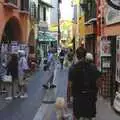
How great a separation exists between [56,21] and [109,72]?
63.2 m

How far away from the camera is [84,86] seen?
31.7ft

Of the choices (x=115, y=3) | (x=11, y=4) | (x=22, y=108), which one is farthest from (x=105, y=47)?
(x=11, y=4)

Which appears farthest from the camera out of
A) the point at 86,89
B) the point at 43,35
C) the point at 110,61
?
the point at 43,35

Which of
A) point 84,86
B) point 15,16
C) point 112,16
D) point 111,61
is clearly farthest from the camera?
point 15,16

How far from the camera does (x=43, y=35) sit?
5788 cm

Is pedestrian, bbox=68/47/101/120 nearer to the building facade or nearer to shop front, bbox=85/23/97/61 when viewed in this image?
the building facade

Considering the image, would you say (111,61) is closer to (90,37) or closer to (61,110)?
(61,110)

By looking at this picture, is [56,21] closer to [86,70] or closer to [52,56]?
[52,56]

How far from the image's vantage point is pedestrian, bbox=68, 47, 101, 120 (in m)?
9.62

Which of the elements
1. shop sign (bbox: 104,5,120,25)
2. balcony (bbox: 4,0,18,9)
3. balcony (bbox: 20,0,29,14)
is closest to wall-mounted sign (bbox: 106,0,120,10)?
shop sign (bbox: 104,5,120,25)

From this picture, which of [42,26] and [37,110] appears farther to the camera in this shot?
[42,26]

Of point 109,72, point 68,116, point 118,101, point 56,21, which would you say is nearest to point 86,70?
point 68,116

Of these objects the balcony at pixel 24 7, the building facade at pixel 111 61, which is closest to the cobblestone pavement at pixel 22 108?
the building facade at pixel 111 61

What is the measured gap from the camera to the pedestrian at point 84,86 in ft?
31.6
